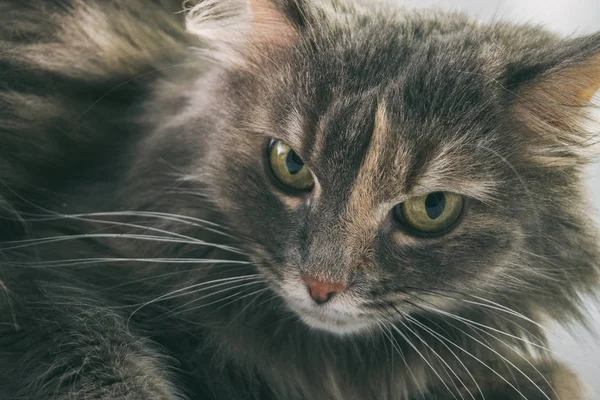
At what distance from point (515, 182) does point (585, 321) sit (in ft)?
1.34

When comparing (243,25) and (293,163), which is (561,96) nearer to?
(293,163)

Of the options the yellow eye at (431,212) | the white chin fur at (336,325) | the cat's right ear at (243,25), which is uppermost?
the cat's right ear at (243,25)

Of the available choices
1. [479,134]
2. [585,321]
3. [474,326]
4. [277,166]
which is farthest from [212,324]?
[585,321]

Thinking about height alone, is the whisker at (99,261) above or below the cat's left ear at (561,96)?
below

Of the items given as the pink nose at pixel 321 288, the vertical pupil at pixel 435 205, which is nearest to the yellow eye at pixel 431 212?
the vertical pupil at pixel 435 205

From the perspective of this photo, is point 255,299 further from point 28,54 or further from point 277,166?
point 28,54

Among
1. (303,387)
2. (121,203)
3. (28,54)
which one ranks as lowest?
(303,387)

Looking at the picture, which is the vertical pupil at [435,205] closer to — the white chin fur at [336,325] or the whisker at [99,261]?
the white chin fur at [336,325]

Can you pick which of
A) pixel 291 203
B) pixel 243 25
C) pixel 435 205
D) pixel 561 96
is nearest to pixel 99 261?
pixel 291 203

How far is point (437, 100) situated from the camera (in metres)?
1.17

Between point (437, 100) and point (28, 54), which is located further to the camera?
point (28, 54)

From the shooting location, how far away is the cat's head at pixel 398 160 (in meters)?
1.16

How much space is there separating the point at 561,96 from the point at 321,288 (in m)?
0.52

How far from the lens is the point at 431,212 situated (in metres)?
1.20
